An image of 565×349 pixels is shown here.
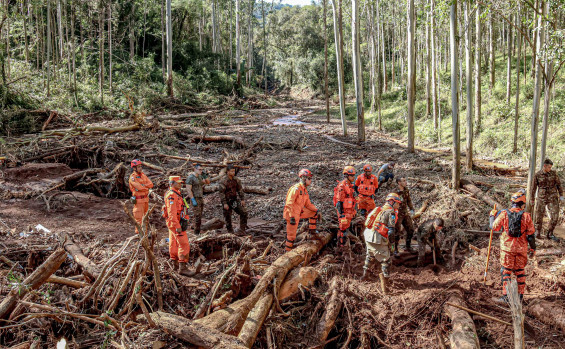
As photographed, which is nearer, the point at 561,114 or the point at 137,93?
the point at 561,114

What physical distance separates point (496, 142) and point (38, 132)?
20.2 metres

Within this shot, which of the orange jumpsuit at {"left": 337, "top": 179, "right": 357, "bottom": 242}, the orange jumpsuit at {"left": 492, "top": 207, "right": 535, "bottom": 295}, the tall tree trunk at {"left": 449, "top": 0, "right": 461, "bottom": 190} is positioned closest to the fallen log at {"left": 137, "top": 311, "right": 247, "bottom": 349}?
the orange jumpsuit at {"left": 337, "top": 179, "right": 357, "bottom": 242}

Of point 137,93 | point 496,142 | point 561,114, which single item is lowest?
point 496,142

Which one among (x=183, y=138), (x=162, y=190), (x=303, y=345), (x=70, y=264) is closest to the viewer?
(x=303, y=345)

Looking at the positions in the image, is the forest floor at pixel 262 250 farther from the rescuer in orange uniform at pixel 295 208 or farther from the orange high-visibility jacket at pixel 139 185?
the orange high-visibility jacket at pixel 139 185

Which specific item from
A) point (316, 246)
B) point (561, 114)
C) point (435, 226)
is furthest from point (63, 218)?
point (561, 114)

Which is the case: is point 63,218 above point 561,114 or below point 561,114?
below

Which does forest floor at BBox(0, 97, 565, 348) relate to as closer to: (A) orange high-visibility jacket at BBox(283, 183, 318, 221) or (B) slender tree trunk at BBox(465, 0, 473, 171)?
(A) orange high-visibility jacket at BBox(283, 183, 318, 221)

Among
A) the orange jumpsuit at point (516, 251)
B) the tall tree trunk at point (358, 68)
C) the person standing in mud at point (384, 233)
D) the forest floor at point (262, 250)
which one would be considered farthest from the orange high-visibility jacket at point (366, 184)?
the tall tree trunk at point (358, 68)

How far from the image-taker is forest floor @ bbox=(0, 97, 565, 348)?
4.96m

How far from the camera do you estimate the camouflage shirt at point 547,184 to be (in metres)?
8.28

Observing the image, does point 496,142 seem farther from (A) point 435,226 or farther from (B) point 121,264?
(B) point 121,264

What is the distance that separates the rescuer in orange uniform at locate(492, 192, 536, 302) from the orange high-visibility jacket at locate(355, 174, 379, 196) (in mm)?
2951

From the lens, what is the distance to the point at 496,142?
17.3m
